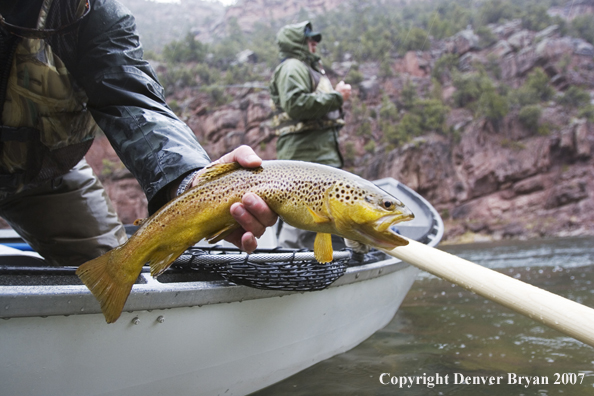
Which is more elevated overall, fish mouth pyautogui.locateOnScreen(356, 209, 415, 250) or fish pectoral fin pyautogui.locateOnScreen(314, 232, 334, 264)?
fish mouth pyautogui.locateOnScreen(356, 209, 415, 250)

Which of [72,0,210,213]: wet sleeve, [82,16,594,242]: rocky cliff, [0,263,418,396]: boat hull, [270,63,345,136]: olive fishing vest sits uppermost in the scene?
[72,0,210,213]: wet sleeve

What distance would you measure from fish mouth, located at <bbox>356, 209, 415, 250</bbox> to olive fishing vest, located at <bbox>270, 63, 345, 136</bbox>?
3562 millimetres

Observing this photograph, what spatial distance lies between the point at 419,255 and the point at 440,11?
5371 centimetres

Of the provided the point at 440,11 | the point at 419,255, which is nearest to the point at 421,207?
the point at 419,255

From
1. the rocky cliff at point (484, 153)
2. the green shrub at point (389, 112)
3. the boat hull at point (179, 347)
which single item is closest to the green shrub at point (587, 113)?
the rocky cliff at point (484, 153)

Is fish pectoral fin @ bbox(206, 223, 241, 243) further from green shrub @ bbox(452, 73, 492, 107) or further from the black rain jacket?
green shrub @ bbox(452, 73, 492, 107)

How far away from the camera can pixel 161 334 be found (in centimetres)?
174

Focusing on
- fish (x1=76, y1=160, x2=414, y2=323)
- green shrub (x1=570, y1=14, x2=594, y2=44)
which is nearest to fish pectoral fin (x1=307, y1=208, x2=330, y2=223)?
fish (x1=76, y1=160, x2=414, y2=323)

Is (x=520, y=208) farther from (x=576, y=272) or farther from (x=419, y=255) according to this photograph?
(x=419, y=255)

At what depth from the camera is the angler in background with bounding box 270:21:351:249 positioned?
4477 mm

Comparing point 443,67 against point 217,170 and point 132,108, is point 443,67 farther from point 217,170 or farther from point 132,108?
point 217,170

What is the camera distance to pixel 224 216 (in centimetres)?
132

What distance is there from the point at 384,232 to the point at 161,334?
42.2 inches

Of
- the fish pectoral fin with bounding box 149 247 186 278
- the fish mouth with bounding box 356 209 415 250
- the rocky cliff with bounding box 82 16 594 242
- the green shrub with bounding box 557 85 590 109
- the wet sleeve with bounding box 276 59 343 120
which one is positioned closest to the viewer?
the fish mouth with bounding box 356 209 415 250
